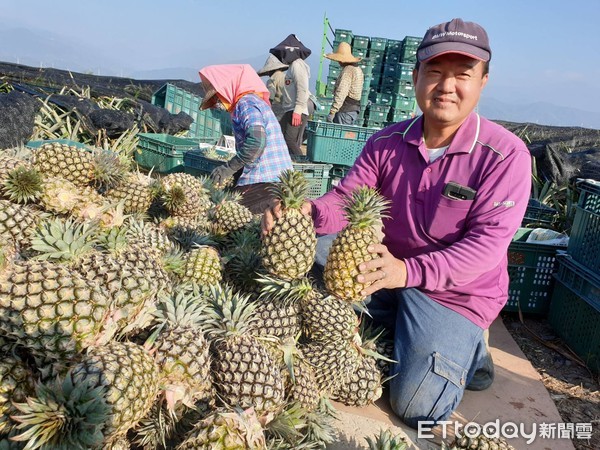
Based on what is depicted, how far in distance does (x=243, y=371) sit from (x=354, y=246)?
925mm

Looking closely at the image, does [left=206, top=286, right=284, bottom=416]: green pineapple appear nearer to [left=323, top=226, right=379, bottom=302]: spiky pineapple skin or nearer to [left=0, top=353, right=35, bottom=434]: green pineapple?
[left=323, top=226, right=379, bottom=302]: spiky pineapple skin

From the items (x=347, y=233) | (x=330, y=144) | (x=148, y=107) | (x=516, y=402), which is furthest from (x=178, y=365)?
(x=148, y=107)

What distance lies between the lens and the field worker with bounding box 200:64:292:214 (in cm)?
526

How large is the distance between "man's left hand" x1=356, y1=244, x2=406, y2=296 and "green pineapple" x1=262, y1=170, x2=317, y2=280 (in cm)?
34

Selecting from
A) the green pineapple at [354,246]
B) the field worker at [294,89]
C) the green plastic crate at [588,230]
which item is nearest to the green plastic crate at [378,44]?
the field worker at [294,89]

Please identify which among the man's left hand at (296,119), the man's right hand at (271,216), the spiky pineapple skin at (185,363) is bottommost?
the spiky pineapple skin at (185,363)

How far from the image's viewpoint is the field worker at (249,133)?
526 centimetres

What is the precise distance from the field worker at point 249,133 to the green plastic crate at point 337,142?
3.30 m

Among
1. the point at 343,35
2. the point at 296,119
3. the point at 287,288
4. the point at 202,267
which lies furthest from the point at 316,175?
the point at 343,35

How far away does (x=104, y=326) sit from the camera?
6.66 ft

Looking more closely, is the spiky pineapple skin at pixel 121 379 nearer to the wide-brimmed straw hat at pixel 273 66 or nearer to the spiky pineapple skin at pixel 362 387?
the spiky pineapple skin at pixel 362 387

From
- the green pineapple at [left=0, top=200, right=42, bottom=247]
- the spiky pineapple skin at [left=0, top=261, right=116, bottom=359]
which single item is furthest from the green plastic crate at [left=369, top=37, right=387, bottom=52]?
the spiky pineapple skin at [left=0, top=261, right=116, bottom=359]

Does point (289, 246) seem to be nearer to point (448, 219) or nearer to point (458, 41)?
point (448, 219)

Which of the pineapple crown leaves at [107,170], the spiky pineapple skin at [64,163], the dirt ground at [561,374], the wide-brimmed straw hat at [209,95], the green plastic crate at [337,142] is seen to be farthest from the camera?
the green plastic crate at [337,142]
